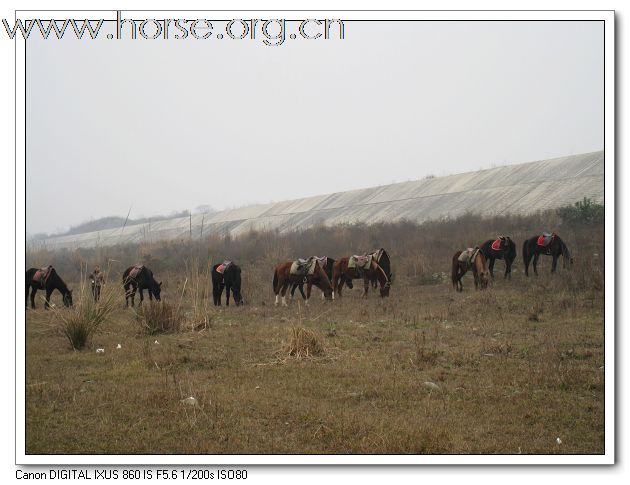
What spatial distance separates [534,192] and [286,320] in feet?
62.4

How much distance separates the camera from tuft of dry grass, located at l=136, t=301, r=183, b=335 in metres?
12.2

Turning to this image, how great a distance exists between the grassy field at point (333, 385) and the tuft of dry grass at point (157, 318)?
0.18 m

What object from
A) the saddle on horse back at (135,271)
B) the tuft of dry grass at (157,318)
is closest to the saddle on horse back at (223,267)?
the saddle on horse back at (135,271)

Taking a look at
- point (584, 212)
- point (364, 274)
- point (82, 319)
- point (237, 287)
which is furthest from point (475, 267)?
point (82, 319)

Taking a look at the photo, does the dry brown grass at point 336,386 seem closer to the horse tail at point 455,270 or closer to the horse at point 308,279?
the horse at point 308,279

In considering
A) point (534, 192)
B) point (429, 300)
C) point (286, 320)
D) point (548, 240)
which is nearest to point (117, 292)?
point (286, 320)

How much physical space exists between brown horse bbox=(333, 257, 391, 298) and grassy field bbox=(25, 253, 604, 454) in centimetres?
418

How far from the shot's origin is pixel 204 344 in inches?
436

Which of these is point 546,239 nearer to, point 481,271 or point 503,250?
point 503,250

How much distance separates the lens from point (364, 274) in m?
18.7

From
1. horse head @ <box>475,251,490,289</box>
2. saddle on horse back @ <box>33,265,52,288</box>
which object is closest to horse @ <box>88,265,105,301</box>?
saddle on horse back @ <box>33,265,52,288</box>
